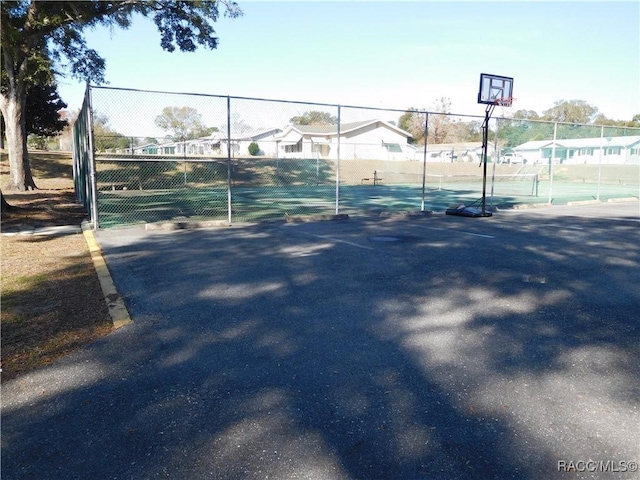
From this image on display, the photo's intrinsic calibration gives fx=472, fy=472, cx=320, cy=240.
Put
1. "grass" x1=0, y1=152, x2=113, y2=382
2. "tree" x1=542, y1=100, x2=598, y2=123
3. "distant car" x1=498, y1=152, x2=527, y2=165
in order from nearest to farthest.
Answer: "grass" x1=0, y1=152, x2=113, y2=382
"distant car" x1=498, y1=152, x2=527, y2=165
"tree" x1=542, y1=100, x2=598, y2=123

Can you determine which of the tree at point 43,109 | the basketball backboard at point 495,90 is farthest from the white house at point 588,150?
the tree at point 43,109

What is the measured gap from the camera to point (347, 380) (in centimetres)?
335

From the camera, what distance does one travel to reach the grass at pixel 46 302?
12.8 feet

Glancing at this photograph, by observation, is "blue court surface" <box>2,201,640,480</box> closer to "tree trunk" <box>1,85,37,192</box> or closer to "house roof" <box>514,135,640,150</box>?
"tree trunk" <box>1,85,37,192</box>

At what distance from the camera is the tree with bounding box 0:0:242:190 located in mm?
16469

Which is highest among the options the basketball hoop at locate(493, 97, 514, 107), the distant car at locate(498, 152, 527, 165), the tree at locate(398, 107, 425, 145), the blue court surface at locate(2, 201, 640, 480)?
the tree at locate(398, 107, 425, 145)

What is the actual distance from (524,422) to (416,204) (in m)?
14.8

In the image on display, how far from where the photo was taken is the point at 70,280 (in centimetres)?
600

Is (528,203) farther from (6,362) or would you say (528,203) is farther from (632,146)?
(6,362)

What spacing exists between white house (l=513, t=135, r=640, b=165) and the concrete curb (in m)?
18.9

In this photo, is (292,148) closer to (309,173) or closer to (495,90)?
(309,173)

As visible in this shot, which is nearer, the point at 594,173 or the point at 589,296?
the point at 589,296

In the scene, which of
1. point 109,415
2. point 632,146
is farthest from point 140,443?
point 632,146

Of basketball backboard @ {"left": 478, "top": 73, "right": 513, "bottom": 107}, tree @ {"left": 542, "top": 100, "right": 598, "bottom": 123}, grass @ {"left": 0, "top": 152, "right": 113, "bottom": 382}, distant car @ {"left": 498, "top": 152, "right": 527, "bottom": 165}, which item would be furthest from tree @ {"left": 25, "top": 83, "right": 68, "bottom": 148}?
tree @ {"left": 542, "top": 100, "right": 598, "bottom": 123}
